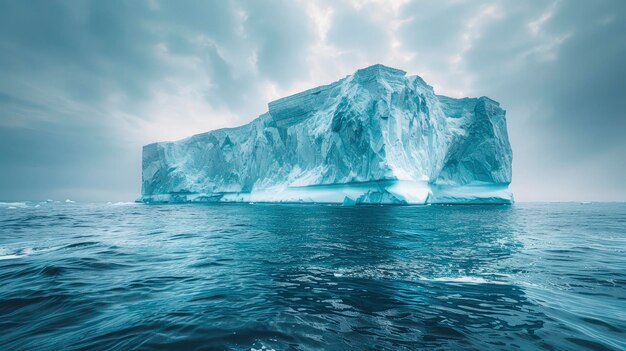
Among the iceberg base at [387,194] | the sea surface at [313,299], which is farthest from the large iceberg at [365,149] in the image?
the sea surface at [313,299]

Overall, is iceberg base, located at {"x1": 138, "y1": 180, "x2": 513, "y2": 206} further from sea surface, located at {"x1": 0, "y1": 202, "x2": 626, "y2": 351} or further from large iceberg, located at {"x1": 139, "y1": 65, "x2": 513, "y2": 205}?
sea surface, located at {"x1": 0, "y1": 202, "x2": 626, "y2": 351}

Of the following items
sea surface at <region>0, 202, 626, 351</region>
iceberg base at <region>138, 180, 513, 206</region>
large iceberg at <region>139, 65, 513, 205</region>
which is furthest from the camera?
large iceberg at <region>139, 65, 513, 205</region>

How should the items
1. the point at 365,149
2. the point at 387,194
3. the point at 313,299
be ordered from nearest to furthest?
the point at 313,299
the point at 387,194
the point at 365,149

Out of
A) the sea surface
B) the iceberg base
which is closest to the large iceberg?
the iceberg base

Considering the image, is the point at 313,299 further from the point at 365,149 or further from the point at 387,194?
the point at 365,149

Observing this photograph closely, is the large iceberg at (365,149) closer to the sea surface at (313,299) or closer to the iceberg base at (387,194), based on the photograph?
the iceberg base at (387,194)

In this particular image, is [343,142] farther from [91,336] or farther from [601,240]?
[91,336]

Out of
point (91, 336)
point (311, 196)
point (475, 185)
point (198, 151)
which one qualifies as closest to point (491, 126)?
point (475, 185)

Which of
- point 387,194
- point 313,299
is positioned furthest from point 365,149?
point 313,299

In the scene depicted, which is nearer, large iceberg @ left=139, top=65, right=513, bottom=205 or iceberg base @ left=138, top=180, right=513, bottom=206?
iceberg base @ left=138, top=180, right=513, bottom=206
